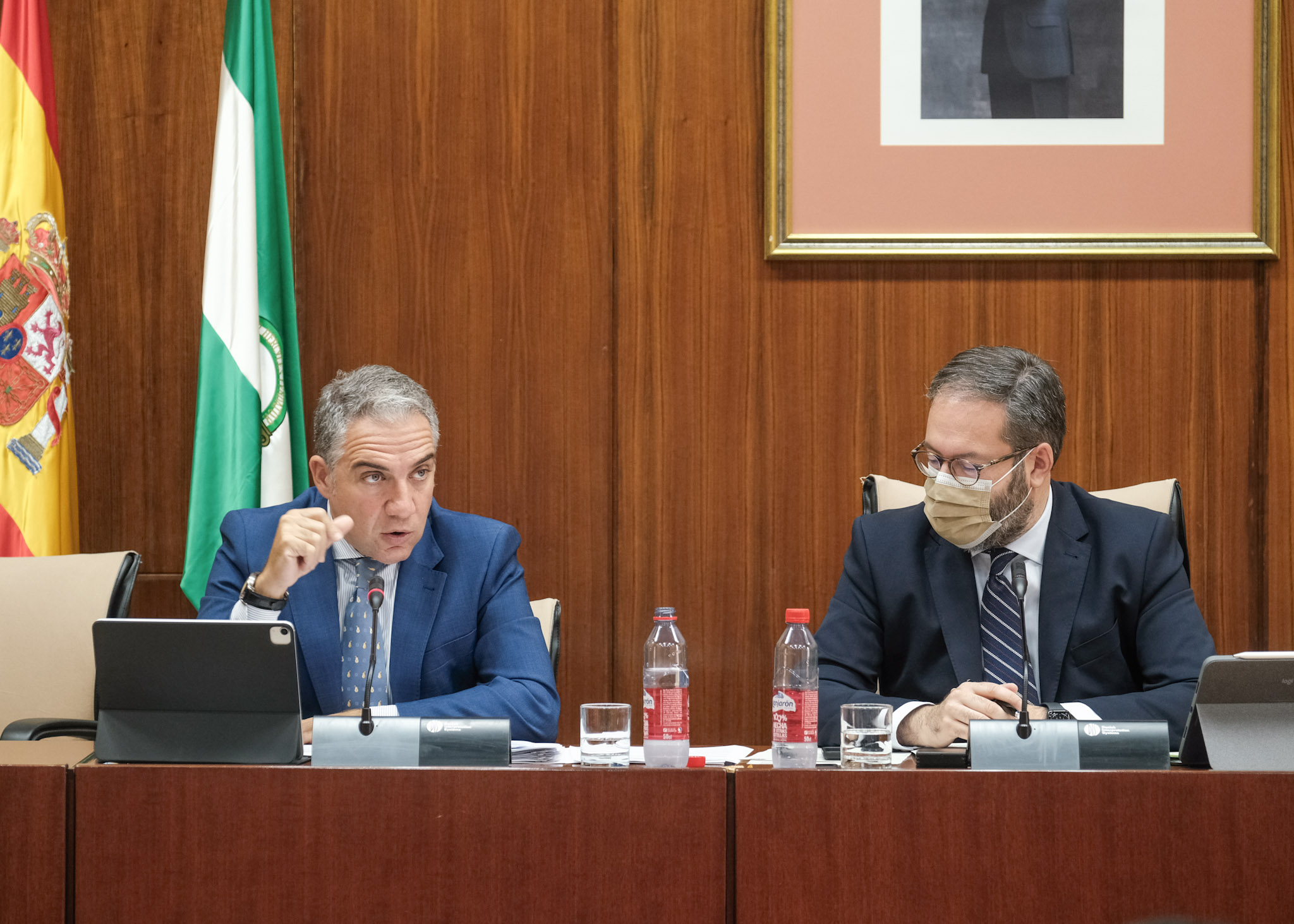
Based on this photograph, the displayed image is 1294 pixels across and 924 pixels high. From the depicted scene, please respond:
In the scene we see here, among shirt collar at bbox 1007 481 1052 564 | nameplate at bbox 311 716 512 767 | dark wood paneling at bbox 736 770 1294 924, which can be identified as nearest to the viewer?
dark wood paneling at bbox 736 770 1294 924

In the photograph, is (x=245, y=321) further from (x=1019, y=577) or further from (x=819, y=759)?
(x=1019, y=577)

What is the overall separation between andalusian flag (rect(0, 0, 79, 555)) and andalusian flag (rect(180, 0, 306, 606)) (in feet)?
1.08

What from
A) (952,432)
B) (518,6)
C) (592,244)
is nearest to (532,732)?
(952,432)

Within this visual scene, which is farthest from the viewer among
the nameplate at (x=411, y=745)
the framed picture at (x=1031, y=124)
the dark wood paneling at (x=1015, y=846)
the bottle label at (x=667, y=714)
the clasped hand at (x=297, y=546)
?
the framed picture at (x=1031, y=124)

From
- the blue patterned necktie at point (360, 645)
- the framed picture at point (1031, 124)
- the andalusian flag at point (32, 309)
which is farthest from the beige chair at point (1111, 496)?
the andalusian flag at point (32, 309)

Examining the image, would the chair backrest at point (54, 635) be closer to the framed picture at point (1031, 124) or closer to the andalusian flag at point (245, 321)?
the andalusian flag at point (245, 321)

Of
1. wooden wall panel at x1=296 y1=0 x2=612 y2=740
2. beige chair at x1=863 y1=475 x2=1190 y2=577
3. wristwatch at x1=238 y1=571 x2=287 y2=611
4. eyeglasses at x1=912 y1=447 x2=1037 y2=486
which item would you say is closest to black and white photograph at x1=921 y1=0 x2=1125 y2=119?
wooden wall panel at x1=296 y1=0 x2=612 y2=740

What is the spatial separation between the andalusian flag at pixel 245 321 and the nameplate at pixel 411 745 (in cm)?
149

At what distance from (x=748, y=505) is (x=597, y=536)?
422 millimetres

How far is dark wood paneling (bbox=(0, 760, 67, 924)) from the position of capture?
156 centimetres

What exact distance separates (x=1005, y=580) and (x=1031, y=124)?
1.49 meters

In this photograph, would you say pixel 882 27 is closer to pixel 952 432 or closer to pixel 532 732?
pixel 952 432

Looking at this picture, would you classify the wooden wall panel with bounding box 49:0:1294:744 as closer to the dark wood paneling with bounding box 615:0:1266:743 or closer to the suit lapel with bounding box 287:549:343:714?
the dark wood paneling with bounding box 615:0:1266:743

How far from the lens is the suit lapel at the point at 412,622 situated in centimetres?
232
